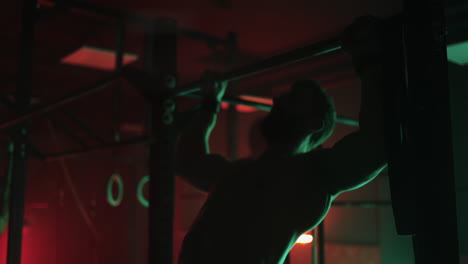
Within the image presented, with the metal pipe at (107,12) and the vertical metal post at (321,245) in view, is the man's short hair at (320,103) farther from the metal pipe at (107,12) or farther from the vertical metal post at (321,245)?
the metal pipe at (107,12)

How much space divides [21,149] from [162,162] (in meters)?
1.16

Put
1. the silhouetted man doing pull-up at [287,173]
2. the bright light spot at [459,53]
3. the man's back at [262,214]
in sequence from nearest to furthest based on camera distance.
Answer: the silhouetted man doing pull-up at [287,173] → the man's back at [262,214] → the bright light spot at [459,53]

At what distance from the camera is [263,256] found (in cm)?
127

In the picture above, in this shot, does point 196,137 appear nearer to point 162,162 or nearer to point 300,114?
point 162,162

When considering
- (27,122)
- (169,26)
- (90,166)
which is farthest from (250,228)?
(90,166)

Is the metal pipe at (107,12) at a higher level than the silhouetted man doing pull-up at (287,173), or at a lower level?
higher

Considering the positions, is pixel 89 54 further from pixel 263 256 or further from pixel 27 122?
pixel 263 256

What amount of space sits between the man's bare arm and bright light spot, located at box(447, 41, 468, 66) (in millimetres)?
1042

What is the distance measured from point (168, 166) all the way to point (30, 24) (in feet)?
4.55

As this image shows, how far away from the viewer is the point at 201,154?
5.14 feet

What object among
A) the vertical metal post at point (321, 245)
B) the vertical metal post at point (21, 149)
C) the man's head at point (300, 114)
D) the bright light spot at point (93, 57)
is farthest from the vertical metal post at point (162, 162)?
the bright light spot at point (93, 57)

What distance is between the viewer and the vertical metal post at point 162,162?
158 centimetres

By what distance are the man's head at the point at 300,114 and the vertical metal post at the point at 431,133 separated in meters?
0.45

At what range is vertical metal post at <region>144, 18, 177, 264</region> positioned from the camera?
62.1 inches
